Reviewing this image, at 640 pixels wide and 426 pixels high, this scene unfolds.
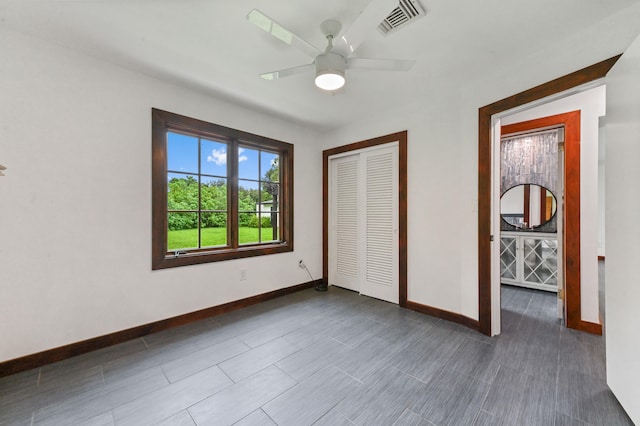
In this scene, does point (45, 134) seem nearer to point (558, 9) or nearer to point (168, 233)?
point (168, 233)

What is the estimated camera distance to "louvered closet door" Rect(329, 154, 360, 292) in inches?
145

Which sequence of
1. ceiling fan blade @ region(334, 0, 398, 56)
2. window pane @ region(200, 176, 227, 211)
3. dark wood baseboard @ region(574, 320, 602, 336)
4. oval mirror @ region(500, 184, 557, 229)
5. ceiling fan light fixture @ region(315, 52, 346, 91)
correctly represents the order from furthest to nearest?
oval mirror @ region(500, 184, 557, 229) < window pane @ region(200, 176, 227, 211) < dark wood baseboard @ region(574, 320, 602, 336) < ceiling fan light fixture @ region(315, 52, 346, 91) < ceiling fan blade @ region(334, 0, 398, 56)

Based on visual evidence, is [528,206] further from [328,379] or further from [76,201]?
[76,201]

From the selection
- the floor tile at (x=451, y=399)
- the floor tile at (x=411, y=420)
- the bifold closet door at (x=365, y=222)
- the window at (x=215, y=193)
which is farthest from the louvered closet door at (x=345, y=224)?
the floor tile at (x=411, y=420)

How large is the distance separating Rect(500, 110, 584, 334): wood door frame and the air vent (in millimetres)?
2124

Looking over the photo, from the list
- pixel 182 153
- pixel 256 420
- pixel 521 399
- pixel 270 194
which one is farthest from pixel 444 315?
pixel 182 153

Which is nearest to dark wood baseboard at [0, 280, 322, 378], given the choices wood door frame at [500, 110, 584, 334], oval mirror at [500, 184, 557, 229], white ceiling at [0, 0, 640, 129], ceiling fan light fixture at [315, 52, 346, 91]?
white ceiling at [0, 0, 640, 129]

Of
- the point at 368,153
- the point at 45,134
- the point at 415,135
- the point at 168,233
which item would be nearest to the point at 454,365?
the point at 415,135

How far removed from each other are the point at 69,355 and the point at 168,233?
1.19 m

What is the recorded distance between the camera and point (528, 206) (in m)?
3.76

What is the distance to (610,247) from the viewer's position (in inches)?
60.5

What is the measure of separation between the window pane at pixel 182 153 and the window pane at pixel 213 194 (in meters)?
0.19

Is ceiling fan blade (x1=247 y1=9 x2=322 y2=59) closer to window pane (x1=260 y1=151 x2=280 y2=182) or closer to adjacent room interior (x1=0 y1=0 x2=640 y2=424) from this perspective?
adjacent room interior (x1=0 y1=0 x2=640 y2=424)

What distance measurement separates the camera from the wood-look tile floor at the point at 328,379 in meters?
1.42
